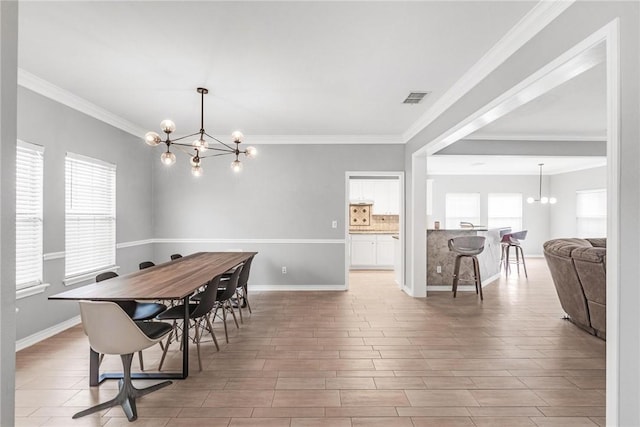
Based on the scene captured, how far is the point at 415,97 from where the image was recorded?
13.6 feet

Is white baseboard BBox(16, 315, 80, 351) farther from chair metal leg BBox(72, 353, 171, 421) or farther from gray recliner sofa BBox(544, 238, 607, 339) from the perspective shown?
gray recliner sofa BBox(544, 238, 607, 339)

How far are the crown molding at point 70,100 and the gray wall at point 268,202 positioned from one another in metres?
1.10

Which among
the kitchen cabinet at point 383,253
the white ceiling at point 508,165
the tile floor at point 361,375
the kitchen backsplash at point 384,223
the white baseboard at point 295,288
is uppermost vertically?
the white ceiling at point 508,165

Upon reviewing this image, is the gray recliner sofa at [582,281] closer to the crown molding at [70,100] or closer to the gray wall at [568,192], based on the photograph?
the gray wall at [568,192]

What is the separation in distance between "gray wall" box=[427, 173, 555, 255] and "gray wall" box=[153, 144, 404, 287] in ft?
16.2

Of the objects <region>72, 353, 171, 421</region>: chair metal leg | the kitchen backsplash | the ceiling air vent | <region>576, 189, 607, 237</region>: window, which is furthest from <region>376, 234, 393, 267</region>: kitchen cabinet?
<region>72, 353, 171, 421</region>: chair metal leg

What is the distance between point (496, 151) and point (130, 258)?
20.5 feet

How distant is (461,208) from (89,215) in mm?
9470

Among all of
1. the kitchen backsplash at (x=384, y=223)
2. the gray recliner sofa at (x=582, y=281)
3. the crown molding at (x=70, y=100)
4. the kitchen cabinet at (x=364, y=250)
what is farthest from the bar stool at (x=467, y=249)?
the crown molding at (x=70, y=100)

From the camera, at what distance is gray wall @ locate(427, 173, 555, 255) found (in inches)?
419

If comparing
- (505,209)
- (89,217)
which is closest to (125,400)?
(89,217)

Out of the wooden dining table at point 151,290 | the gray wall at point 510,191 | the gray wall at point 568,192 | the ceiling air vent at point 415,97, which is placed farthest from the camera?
the gray wall at point 510,191

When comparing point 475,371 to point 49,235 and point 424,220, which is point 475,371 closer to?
point 424,220

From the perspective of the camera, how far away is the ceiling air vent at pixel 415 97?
402 centimetres
